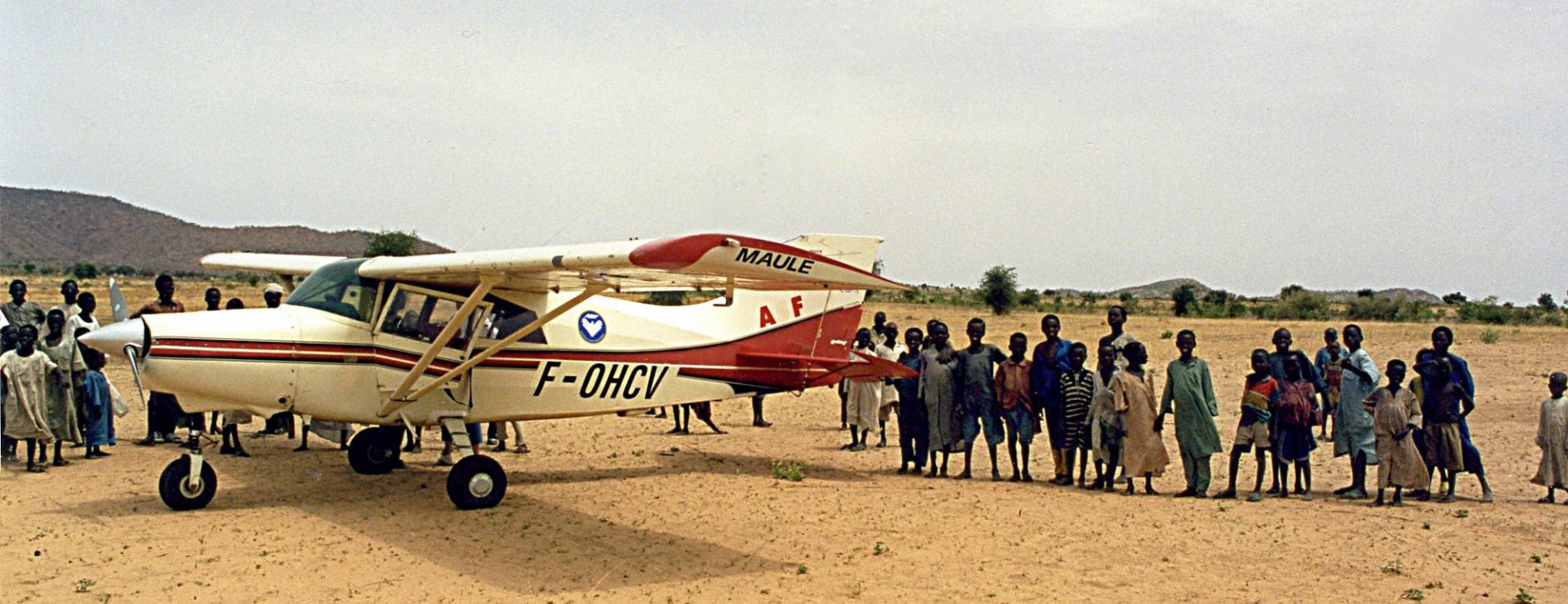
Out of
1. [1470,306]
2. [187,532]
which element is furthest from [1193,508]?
[1470,306]

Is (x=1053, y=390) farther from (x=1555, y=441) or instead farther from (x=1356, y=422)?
(x=1555, y=441)

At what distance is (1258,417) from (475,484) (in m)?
7.63

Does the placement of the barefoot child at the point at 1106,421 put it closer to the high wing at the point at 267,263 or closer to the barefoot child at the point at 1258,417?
the barefoot child at the point at 1258,417

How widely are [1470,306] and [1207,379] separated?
53.3 meters

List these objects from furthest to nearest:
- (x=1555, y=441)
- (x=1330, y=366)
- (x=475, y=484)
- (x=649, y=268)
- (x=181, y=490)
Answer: (x=1330, y=366)
(x=1555, y=441)
(x=475, y=484)
(x=181, y=490)
(x=649, y=268)

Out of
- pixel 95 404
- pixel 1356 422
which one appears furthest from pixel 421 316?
pixel 1356 422

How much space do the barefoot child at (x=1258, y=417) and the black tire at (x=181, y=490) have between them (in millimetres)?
9725

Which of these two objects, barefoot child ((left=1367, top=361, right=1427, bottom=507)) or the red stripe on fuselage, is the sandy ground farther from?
the red stripe on fuselage

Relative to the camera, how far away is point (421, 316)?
11.1 metres

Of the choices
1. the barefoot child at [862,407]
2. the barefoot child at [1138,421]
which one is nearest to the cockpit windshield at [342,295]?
the barefoot child at [862,407]

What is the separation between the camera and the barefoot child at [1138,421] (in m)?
11.5

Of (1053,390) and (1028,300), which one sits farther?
(1028,300)

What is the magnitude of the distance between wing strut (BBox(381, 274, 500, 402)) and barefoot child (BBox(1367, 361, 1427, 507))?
857 cm

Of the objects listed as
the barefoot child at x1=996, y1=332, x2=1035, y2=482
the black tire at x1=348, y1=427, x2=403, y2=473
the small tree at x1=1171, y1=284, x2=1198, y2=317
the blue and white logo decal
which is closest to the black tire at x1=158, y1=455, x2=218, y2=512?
the black tire at x1=348, y1=427, x2=403, y2=473
